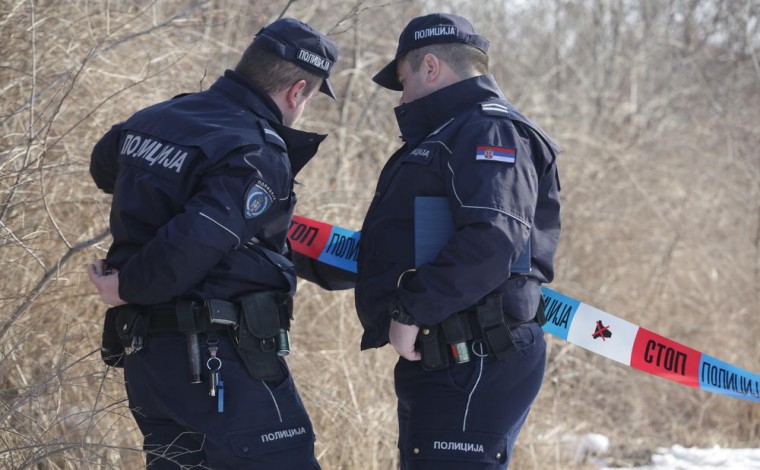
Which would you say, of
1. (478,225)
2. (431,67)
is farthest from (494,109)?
(478,225)

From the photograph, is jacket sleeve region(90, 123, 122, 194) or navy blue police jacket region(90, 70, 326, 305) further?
jacket sleeve region(90, 123, 122, 194)

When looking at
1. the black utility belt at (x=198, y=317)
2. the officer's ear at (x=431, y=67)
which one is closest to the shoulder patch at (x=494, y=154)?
the officer's ear at (x=431, y=67)

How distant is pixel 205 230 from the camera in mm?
2701

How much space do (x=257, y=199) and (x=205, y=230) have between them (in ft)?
0.68

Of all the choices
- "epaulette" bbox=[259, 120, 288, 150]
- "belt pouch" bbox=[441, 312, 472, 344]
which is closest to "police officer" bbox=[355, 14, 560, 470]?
"belt pouch" bbox=[441, 312, 472, 344]

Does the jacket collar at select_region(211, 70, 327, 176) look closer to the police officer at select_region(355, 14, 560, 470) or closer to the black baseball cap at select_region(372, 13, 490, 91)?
the police officer at select_region(355, 14, 560, 470)

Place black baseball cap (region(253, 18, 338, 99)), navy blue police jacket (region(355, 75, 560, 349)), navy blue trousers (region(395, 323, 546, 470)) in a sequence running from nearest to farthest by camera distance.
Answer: navy blue police jacket (region(355, 75, 560, 349)) → navy blue trousers (region(395, 323, 546, 470)) → black baseball cap (region(253, 18, 338, 99))

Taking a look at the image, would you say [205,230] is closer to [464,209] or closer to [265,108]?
[265,108]

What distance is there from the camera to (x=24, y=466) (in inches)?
106

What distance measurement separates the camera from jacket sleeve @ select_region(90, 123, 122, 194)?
3191 mm

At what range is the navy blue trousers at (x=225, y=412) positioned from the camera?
2.85 metres

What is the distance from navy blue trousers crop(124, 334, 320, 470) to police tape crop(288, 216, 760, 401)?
1.00 metres

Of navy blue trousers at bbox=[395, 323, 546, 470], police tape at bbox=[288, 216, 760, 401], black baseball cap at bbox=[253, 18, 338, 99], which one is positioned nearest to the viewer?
navy blue trousers at bbox=[395, 323, 546, 470]

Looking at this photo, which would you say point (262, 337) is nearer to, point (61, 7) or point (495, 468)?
point (495, 468)
